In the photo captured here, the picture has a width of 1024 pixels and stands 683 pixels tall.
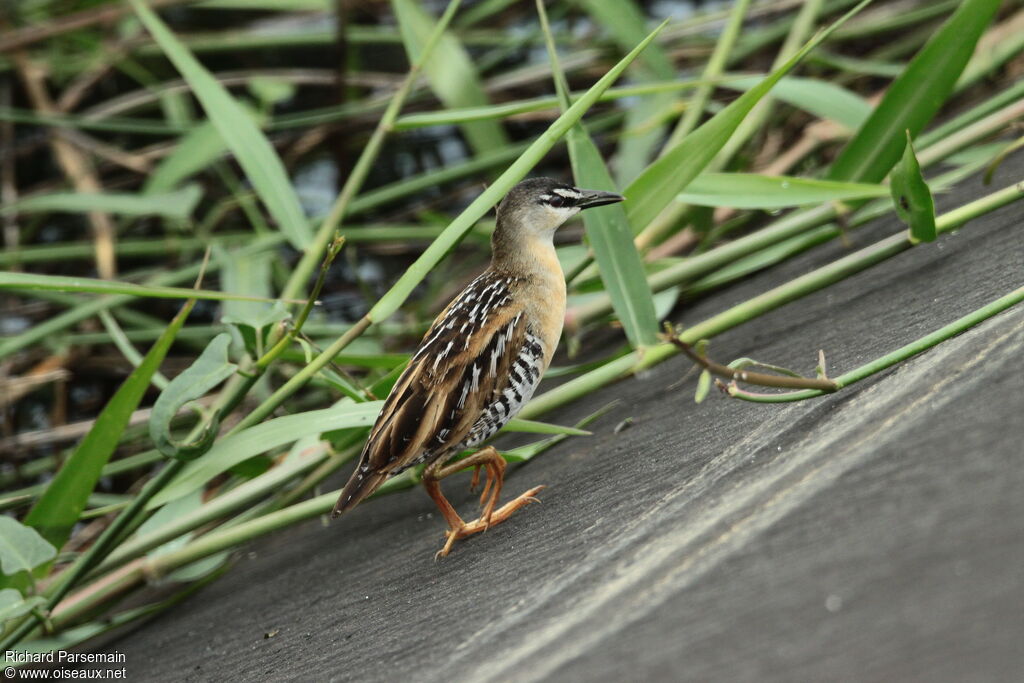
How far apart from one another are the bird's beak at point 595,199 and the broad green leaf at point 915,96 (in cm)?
64

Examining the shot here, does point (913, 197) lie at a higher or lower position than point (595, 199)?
lower

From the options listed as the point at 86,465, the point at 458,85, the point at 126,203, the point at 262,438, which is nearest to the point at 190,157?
the point at 126,203

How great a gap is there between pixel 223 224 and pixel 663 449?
9.94ft

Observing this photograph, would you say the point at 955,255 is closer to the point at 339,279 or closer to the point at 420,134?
the point at 339,279

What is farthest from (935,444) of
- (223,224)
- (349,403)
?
(223,224)

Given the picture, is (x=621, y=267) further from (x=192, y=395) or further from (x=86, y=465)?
(x=86, y=465)

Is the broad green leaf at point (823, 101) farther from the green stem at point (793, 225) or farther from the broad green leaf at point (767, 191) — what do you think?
the broad green leaf at point (767, 191)

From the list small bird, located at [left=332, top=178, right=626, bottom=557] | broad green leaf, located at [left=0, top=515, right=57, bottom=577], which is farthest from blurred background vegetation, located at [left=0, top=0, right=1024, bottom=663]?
small bird, located at [left=332, top=178, right=626, bottom=557]

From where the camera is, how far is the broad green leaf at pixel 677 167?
99.0 inches

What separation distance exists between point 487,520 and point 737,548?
978 mm

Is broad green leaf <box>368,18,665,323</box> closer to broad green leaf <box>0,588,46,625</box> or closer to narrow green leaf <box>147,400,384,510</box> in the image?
narrow green leaf <box>147,400,384,510</box>

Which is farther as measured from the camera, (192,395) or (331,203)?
(331,203)

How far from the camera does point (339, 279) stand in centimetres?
457

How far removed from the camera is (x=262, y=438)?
2.43 metres
